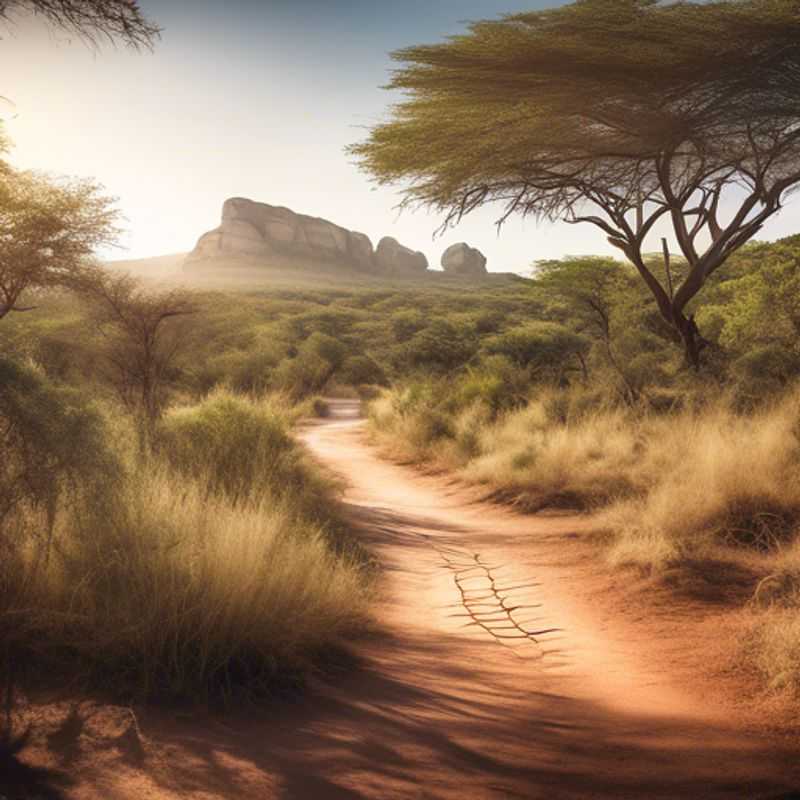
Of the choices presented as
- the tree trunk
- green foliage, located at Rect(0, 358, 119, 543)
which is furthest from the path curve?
the tree trunk

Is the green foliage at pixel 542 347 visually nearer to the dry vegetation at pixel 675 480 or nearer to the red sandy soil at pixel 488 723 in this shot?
the dry vegetation at pixel 675 480

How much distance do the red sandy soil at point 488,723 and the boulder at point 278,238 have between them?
109 meters

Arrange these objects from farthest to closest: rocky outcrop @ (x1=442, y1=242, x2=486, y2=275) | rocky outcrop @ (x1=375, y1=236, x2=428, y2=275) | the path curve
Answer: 1. rocky outcrop @ (x1=442, y1=242, x2=486, y2=275)
2. rocky outcrop @ (x1=375, y1=236, x2=428, y2=275)
3. the path curve

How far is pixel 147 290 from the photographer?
1409cm

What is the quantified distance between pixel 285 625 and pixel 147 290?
441 inches

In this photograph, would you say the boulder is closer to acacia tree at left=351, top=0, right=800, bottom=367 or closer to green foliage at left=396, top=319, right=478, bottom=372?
green foliage at left=396, top=319, right=478, bottom=372

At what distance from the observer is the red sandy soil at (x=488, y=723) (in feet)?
9.78

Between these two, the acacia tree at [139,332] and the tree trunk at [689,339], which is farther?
the tree trunk at [689,339]

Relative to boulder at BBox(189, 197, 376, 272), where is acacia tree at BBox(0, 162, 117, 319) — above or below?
below

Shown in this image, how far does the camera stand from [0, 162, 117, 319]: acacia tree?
26.2 ft

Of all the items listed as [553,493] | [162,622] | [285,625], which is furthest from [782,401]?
[162,622]

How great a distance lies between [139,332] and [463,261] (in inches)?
4551

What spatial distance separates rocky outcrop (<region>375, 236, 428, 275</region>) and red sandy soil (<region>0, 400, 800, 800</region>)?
11596 centimetres

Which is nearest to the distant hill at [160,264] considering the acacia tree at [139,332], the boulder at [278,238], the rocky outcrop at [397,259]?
the boulder at [278,238]
